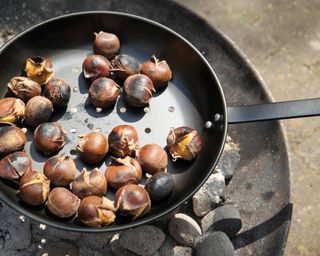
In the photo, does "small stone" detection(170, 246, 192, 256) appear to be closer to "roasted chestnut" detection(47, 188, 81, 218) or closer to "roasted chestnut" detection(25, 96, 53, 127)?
"roasted chestnut" detection(47, 188, 81, 218)

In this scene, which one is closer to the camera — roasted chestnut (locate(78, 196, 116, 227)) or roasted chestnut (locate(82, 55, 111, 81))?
roasted chestnut (locate(78, 196, 116, 227))

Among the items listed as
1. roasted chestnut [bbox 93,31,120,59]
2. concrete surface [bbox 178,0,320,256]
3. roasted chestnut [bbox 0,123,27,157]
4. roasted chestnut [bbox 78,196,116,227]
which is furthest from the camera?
concrete surface [bbox 178,0,320,256]

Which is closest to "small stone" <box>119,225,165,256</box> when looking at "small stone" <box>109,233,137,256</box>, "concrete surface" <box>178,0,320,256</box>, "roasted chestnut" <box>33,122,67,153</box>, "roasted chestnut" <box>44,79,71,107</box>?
"small stone" <box>109,233,137,256</box>

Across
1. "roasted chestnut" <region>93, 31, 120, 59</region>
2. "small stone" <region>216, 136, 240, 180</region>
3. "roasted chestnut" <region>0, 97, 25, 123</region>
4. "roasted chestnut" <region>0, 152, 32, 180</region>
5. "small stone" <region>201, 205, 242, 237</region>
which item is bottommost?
"small stone" <region>201, 205, 242, 237</region>

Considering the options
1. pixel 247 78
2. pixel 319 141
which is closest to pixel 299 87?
pixel 319 141

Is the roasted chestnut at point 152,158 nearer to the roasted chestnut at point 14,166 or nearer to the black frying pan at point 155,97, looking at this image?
the black frying pan at point 155,97

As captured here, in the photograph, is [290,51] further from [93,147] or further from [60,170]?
[60,170]

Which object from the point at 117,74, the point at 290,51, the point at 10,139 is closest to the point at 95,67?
the point at 117,74
